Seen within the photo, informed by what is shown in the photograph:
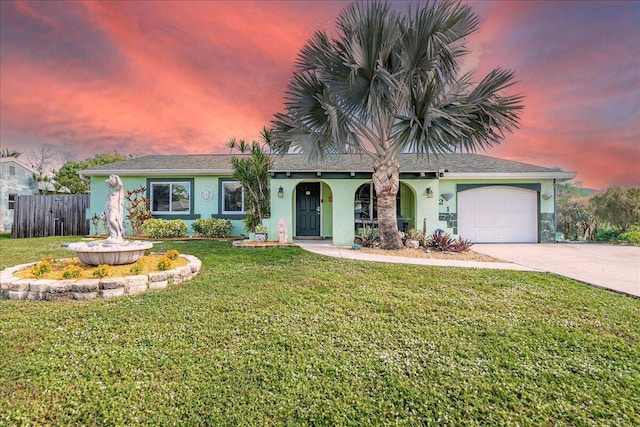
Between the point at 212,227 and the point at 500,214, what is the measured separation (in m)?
11.5

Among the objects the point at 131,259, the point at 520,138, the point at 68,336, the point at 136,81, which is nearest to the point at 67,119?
the point at 136,81

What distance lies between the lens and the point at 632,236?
9617 millimetres

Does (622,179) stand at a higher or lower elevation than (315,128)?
lower

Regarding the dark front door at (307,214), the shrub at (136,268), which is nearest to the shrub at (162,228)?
the dark front door at (307,214)

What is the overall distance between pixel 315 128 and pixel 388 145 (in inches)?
92.2

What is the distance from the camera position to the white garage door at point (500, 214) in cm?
1036

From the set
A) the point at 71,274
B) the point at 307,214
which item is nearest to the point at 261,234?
the point at 307,214

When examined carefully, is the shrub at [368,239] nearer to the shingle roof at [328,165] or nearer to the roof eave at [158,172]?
the shingle roof at [328,165]

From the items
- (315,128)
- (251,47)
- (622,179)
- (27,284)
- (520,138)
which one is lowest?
(27,284)

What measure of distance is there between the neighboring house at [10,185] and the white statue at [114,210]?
51.4 ft

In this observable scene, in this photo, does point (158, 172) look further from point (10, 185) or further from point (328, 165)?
point (10, 185)

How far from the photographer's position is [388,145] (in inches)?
321

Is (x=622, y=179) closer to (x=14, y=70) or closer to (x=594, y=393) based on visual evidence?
(x=594, y=393)

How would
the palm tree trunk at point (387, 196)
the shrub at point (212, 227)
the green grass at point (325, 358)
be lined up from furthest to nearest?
the shrub at point (212, 227)
the palm tree trunk at point (387, 196)
the green grass at point (325, 358)
